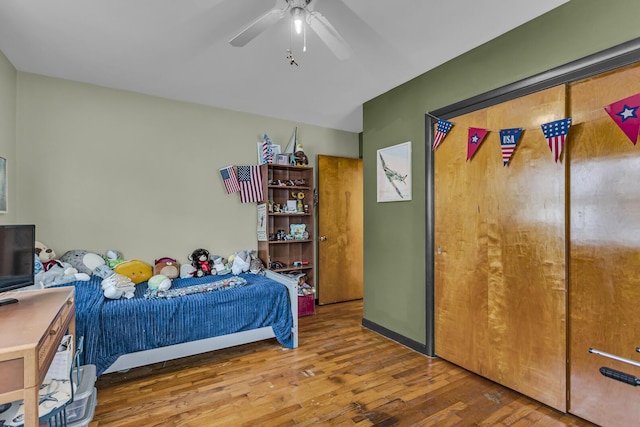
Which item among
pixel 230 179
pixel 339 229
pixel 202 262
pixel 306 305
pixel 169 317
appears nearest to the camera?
pixel 169 317

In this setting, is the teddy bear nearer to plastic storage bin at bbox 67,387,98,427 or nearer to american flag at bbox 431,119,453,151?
plastic storage bin at bbox 67,387,98,427

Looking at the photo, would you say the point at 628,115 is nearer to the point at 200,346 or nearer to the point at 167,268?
the point at 200,346

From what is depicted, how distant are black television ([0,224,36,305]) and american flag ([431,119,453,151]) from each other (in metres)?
2.91

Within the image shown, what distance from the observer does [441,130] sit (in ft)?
8.48

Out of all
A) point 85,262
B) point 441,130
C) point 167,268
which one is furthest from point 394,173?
point 85,262

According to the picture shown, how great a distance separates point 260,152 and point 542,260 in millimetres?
3083

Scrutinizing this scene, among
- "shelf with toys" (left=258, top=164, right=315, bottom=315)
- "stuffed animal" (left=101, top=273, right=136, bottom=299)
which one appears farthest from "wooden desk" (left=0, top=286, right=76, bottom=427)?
"shelf with toys" (left=258, top=164, right=315, bottom=315)

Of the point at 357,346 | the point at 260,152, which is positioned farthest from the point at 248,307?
the point at 260,152

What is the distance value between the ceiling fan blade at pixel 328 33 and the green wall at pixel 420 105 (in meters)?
1.11

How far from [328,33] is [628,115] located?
1710mm

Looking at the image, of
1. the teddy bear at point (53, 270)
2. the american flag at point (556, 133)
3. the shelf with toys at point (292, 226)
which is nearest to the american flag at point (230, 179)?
the shelf with toys at point (292, 226)

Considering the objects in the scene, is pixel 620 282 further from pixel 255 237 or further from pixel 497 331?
pixel 255 237

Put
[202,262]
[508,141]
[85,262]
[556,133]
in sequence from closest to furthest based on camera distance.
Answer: [556,133] → [508,141] → [85,262] → [202,262]

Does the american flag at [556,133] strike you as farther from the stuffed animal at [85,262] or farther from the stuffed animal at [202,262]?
the stuffed animal at [85,262]
